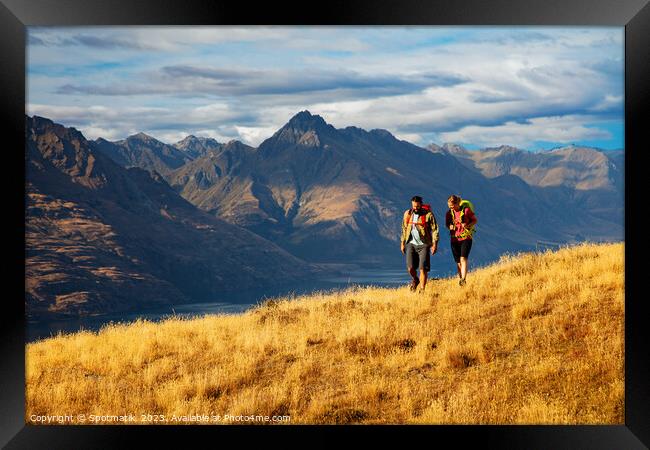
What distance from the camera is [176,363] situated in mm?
14312

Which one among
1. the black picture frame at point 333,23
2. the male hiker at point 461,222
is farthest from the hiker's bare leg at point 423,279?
the black picture frame at point 333,23

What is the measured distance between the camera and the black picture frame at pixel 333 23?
10.4 m

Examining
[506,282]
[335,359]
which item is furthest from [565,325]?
[335,359]

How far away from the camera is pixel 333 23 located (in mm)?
10828

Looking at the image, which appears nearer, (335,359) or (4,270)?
(4,270)

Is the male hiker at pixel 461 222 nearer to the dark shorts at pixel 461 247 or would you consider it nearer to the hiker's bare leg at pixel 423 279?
the dark shorts at pixel 461 247

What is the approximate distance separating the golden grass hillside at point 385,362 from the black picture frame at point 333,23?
519 mm

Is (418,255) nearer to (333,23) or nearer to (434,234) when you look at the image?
(434,234)

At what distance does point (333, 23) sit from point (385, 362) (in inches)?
249

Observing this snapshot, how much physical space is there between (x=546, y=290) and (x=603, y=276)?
1.37m

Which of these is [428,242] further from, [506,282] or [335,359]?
[335,359]

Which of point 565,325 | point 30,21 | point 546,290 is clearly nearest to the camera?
point 30,21

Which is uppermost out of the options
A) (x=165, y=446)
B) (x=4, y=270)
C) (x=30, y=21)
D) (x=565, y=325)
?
(x=30, y=21)

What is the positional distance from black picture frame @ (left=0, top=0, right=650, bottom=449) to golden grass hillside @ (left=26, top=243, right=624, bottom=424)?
0.52 meters
